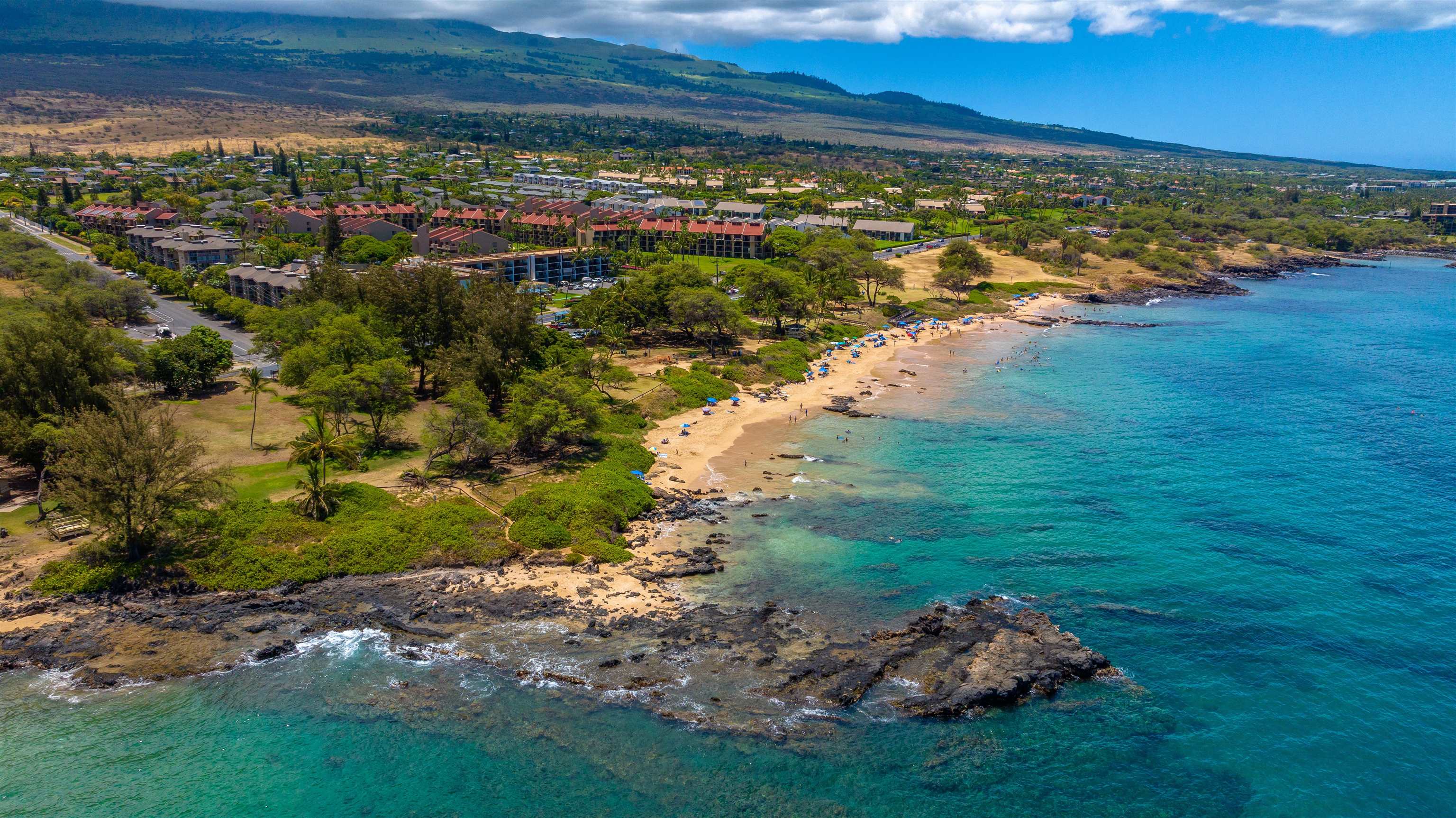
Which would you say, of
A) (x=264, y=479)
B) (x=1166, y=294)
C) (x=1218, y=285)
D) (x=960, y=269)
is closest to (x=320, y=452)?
(x=264, y=479)

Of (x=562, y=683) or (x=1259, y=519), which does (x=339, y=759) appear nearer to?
(x=562, y=683)

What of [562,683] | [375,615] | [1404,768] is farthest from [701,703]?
[1404,768]

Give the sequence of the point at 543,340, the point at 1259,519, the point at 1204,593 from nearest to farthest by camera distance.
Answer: the point at 1204,593 → the point at 1259,519 → the point at 543,340

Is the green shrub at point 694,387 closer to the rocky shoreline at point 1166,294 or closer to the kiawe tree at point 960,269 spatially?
the kiawe tree at point 960,269

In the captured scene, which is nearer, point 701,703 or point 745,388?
point 701,703

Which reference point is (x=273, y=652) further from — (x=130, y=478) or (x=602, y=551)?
(x=602, y=551)

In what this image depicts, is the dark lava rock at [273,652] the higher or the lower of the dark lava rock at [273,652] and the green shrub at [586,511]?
the lower

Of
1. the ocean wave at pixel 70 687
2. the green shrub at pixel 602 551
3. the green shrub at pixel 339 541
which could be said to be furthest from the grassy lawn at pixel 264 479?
the green shrub at pixel 602 551
